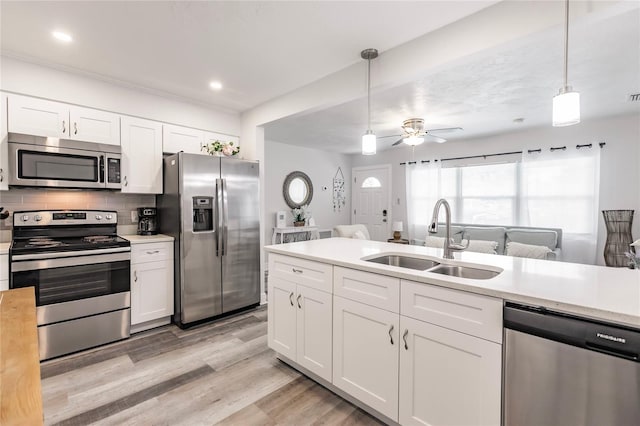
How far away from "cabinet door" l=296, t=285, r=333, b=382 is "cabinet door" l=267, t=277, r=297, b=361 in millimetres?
60

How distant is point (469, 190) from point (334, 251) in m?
4.33

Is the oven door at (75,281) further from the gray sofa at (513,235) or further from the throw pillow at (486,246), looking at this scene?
the throw pillow at (486,246)

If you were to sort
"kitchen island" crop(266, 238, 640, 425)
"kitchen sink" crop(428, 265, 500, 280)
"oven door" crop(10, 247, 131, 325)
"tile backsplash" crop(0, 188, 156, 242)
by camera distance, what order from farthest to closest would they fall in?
1. "tile backsplash" crop(0, 188, 156, 242)
2. "oven door" crop(10, 247, 131, 325)
3. "kitchen sink" crop(428, 265, 500, 280)
4. "kitchen island" crop(266, 238, 640, 425)

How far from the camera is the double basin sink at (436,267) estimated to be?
1807mm

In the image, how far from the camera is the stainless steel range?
2434 millimetres

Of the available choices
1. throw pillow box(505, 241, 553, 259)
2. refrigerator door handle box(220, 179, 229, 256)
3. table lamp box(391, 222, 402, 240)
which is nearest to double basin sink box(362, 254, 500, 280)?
refrigerator door handle box(220, 179, 229, 256)


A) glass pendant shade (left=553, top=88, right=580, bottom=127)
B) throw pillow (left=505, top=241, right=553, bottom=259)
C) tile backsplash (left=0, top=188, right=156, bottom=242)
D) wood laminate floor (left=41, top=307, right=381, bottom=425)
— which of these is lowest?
wood laminate floor (left=41, top=307, right=381, bottom=425)

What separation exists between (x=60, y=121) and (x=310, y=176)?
4.31 meters

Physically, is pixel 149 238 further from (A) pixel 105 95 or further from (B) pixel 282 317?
(B) pixel 282 317

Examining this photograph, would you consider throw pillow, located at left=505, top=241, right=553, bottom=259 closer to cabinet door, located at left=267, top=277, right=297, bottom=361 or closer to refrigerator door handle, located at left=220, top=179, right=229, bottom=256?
cabinet door, located at left=267, top=277, right=297, bottom=361

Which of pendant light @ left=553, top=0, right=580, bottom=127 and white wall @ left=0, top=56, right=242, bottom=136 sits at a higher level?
white wall @ left=0, top=56, right=242, bottom=136

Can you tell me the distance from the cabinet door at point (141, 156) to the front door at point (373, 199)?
466cm

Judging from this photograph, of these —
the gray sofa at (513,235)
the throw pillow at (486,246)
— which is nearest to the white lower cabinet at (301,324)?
the gray sofa at (513,235)

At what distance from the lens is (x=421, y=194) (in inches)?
241
